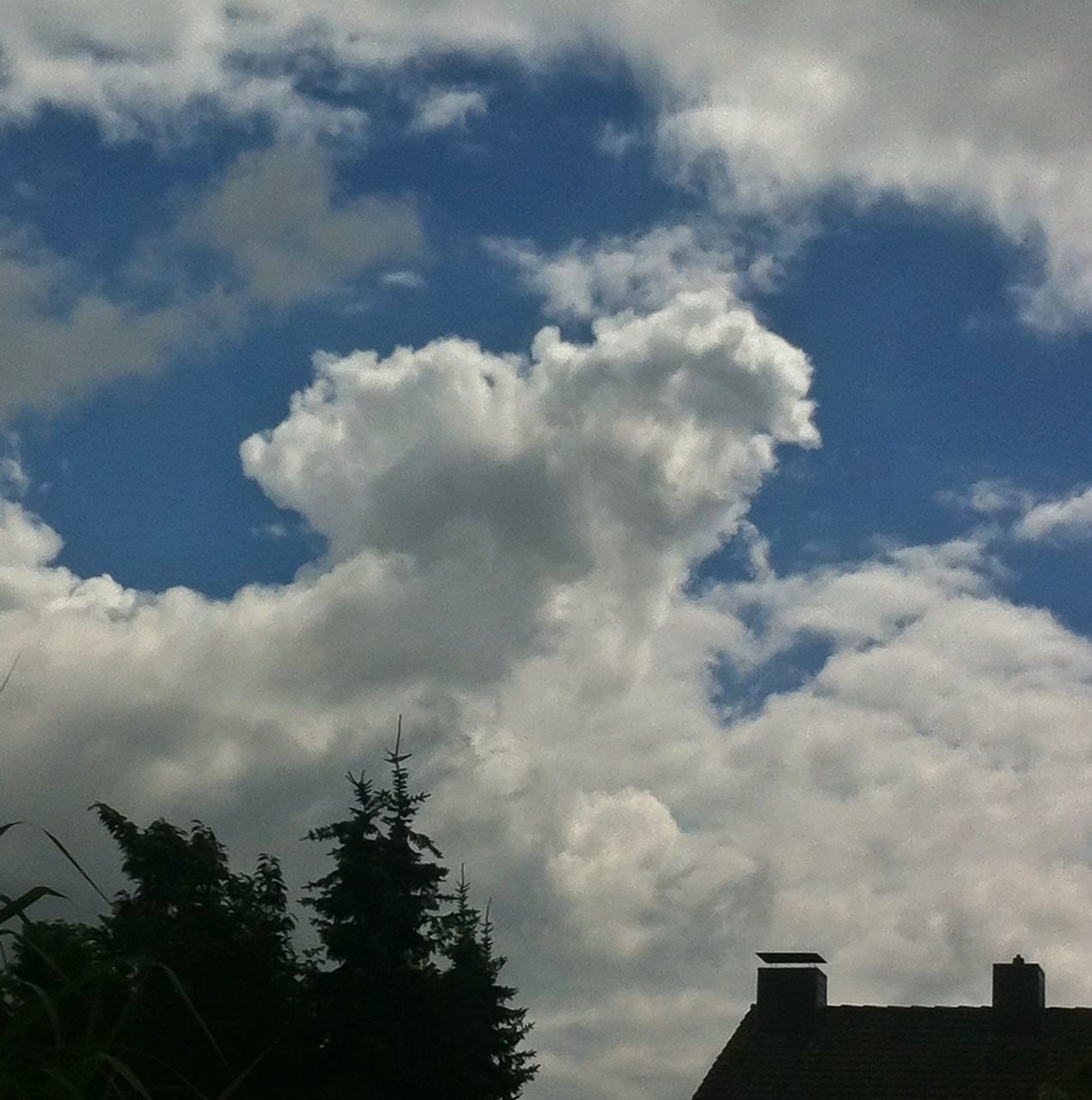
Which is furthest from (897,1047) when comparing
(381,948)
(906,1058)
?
(381,948)

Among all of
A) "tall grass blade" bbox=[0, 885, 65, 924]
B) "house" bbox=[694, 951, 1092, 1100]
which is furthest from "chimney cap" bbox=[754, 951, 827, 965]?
"tall grass blade" bbox=[0, 885, 65, 924]

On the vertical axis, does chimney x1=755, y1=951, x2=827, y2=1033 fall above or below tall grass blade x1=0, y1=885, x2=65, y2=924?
above

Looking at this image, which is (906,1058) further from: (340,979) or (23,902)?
(23,902)

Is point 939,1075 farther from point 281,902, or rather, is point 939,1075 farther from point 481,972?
point 281,902

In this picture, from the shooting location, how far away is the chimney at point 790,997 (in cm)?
3812

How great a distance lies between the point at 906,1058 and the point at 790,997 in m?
2.66

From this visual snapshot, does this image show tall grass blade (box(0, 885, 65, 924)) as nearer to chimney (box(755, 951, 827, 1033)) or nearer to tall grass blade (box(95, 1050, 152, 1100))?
tall grass blade (box(95, 1050, 152, 1100))

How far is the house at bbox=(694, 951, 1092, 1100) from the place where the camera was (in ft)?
119

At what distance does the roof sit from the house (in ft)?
0.06

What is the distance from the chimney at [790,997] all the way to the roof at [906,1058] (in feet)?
0.71

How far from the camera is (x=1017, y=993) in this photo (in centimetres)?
3834

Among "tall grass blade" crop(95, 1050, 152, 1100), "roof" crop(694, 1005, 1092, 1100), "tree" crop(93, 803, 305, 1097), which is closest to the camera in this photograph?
"tall grass blade" crop(95, 1050, 152, 1100)

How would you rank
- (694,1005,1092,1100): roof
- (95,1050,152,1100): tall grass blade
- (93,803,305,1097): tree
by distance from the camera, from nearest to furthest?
(95,1050,152,1100): tall grass blade
(93,803,305,1097): tree
(694,1005,1092,1100): roof

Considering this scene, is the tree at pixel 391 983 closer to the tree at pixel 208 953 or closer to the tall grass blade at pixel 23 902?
the tree at pixel 208 953
